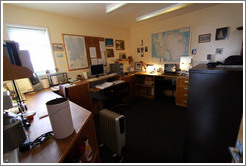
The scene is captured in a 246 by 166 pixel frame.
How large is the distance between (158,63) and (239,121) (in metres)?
2.99

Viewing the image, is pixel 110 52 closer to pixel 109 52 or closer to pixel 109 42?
pixel 109 52

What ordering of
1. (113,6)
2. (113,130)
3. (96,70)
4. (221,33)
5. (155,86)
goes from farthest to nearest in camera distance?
(155,86)
(96,70)
(221,33)
(113,6)
(113,130)

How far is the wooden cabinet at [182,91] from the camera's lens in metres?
2.68

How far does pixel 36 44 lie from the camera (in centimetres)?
220

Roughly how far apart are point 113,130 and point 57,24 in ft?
8.49

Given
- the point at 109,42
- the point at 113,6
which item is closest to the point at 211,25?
the point at 113,6

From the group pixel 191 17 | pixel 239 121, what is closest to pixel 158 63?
pixel 191 17

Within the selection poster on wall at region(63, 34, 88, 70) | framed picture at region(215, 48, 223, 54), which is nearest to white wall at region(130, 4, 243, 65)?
framed picture at region(215, 48, 223, 54)

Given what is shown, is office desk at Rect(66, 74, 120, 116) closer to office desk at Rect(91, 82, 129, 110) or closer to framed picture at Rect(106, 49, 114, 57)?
office desk at Rect(91, 82, 129, 110)

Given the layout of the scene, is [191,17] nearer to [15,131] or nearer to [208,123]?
[208,123]

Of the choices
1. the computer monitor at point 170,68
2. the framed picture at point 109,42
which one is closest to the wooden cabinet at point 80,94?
the framed picture at point 109,42

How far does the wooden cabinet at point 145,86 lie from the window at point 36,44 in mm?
2632

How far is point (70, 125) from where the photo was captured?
2.54 ft

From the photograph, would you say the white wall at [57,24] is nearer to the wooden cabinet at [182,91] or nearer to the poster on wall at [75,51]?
the poster on wall at [75,51]
